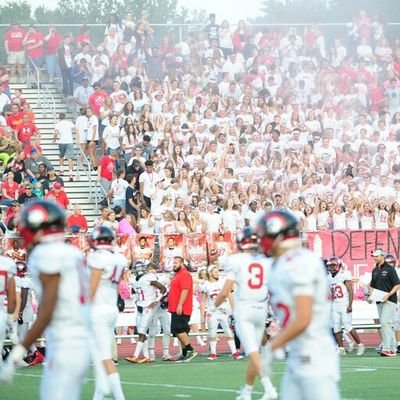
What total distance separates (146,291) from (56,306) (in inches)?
514

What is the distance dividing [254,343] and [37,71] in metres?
16.8

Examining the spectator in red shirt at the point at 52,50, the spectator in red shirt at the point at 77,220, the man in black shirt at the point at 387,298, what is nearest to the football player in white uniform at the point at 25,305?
the spectator in red shirt at the point at 77,220

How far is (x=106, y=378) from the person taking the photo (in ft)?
39.4

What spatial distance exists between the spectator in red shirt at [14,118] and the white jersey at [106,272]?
44.8 feet

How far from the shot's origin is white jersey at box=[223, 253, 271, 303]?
13523 millimetres

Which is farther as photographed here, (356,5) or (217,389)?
(356,5)

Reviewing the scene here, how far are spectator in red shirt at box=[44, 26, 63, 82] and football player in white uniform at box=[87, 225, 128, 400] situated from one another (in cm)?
1713

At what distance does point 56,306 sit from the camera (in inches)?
293

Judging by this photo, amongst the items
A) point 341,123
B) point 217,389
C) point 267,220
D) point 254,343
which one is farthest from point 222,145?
point 267,220

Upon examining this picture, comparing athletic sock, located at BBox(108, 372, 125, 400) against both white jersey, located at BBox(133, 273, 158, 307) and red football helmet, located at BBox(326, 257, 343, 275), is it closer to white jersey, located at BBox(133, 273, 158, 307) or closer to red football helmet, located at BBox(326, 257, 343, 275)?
white jersey, located at BBox(133, 273, 158, 307)

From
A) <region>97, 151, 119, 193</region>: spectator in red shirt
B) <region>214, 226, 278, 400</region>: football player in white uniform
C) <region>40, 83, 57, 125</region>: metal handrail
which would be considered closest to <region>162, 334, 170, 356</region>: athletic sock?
<region>97, 151, 119, 193</region>: spectator in red shirt

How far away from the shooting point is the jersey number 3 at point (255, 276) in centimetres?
1353

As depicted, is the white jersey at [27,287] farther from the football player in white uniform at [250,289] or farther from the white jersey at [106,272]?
the white jersey at [106,272]

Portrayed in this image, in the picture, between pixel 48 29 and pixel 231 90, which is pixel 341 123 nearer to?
pixel 231 90
